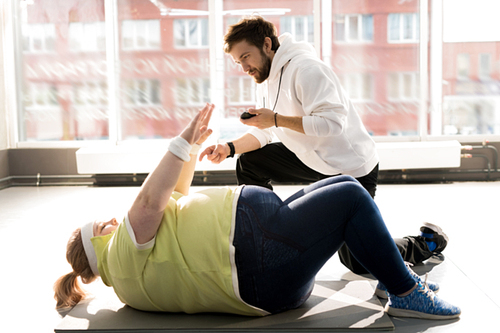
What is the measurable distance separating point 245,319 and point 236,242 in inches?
13.1

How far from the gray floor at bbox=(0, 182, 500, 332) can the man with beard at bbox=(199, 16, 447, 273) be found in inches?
10.6

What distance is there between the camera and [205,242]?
1.59m

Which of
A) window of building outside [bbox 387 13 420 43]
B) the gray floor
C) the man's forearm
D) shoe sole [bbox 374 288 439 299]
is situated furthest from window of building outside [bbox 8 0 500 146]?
shoe sole [bbox 374 288 439 299]

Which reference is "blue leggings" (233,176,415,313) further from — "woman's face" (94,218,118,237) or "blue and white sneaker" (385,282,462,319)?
"woman's face" (94,218,118,237)

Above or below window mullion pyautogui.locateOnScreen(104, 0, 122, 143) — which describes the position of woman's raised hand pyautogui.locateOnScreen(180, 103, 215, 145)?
below

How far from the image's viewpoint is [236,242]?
158 centimetres

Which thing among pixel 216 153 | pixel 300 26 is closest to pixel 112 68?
pixel 300 26

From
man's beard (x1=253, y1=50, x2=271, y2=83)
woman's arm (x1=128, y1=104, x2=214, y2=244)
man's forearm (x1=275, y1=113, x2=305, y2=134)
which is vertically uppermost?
man's beard (x1=253, y1=50, x2=271, y2=83)

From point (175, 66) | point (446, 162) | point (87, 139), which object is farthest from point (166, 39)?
point (446, 162)

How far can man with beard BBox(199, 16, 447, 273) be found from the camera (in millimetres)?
2289

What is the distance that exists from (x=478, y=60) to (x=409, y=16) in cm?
94

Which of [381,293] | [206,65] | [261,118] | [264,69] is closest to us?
[381,293]

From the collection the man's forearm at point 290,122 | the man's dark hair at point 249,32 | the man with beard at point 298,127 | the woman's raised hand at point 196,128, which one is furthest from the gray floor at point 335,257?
the man's dark hair at point 249,32

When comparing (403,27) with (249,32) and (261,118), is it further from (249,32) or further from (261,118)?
(261,118)
